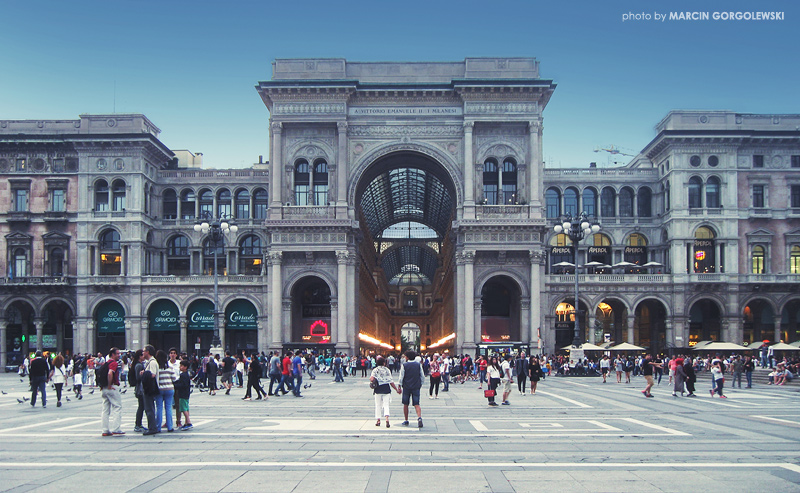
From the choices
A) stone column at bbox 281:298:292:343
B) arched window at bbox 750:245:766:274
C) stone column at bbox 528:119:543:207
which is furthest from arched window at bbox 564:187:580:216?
stone column at bbox 281:298:292:343

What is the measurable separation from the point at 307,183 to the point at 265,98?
813 centimetres

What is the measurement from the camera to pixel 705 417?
23.1 metres

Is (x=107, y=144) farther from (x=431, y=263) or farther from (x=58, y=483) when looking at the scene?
(x=431, y=263)

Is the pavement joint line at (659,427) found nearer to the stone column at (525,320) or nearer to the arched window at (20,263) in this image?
the stone column at (525,320)

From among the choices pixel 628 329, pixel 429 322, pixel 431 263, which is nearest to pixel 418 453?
pixel 628 329

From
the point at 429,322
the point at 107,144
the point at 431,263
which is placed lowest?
the point at 429,322

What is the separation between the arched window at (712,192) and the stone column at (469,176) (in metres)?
22.5

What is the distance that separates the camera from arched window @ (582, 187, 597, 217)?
255 feet

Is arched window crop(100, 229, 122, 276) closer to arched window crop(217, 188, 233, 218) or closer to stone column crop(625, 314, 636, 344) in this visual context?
arched window crop(217, 188, 233, 218)

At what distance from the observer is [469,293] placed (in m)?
65.2

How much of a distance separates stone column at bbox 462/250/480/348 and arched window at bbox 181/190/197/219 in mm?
28053

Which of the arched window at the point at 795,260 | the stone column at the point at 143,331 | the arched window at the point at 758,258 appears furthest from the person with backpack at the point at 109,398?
the arched window at the point at 795,260

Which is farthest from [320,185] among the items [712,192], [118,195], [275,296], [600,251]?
[712,192]

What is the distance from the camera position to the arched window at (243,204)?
253 feet
